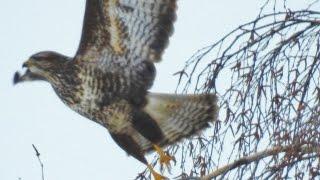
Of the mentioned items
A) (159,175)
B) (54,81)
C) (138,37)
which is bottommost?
(159,175)

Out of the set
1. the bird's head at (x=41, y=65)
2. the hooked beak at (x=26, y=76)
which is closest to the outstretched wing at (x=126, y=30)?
the bird's head at (x=41, y=65)

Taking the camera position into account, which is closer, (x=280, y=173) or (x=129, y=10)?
(x=280, y=173)

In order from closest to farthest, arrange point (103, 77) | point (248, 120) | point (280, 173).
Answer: point (280, 173) → point (248, 120) → point (103, 77)

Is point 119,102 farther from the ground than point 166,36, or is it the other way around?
point 166,36

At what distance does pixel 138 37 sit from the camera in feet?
22.6

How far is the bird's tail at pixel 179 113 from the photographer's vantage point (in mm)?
7215

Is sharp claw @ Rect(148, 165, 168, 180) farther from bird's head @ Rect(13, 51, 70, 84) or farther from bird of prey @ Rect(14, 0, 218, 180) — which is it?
bird's head @ Rect(13, 51, 70, 84)

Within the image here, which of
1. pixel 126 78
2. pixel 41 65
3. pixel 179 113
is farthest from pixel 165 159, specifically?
pixel 41 65

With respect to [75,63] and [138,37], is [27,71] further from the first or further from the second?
[138,37]

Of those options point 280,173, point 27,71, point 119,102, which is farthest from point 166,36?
point 280,173

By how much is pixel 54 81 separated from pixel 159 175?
1.21 m

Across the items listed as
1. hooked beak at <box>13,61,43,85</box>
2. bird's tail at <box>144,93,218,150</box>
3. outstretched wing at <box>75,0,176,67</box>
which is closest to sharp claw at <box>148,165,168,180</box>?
bird's tail at <box>144,93,218,150</box>

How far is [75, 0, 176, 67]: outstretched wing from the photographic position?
678 centimetres

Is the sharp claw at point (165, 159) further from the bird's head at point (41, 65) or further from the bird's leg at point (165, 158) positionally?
the bird's head at point (41, 65)
